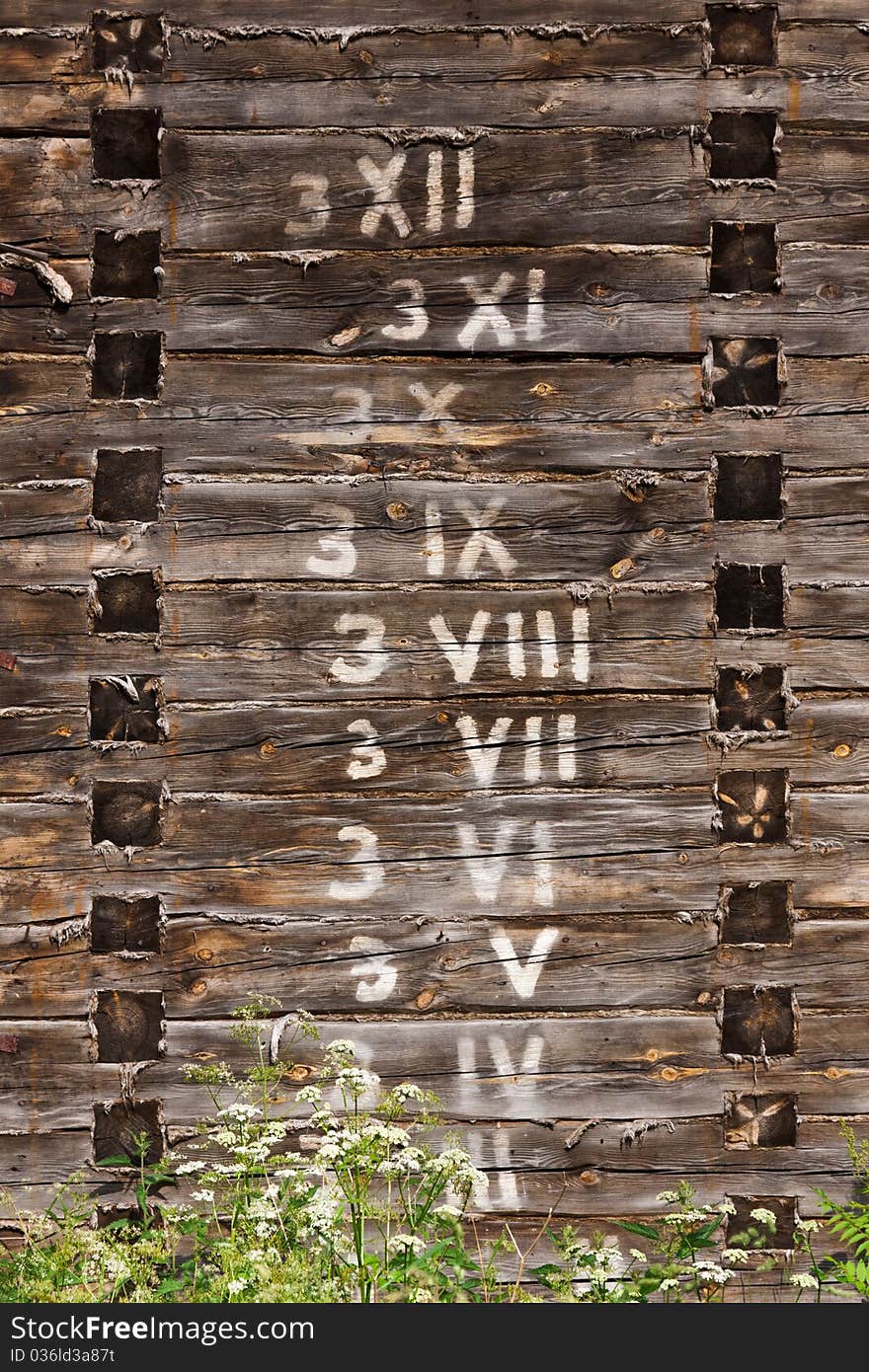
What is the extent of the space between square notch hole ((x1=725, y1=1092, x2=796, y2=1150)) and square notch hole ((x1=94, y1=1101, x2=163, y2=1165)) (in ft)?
6.85

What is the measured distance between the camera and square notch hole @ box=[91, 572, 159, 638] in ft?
12.8

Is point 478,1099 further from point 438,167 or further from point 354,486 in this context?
point 438,167

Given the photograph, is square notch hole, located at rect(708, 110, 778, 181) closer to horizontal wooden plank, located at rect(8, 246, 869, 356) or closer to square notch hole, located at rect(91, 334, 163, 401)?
horizontal wooden plank, located at rect(8, 246, 869, 356)

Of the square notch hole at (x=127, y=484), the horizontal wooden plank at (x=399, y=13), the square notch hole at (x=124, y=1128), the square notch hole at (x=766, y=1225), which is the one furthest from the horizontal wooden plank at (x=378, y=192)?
the square notch hole at (x=766, y=1225)

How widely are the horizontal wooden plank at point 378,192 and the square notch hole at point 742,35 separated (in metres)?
0.37

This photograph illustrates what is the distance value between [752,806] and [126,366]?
2868 millimetres

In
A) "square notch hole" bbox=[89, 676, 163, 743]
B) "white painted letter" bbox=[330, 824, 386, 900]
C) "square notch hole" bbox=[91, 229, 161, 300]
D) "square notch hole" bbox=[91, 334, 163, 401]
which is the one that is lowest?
"white painted letter" bbox=[330, 824, 386, 900]

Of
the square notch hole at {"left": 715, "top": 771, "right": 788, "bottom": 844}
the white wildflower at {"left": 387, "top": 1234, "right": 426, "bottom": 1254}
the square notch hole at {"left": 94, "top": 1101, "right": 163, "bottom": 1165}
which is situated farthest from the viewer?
the square notch hole at {"left": 715, "top": 771, "right": 788, "bottom": 844}

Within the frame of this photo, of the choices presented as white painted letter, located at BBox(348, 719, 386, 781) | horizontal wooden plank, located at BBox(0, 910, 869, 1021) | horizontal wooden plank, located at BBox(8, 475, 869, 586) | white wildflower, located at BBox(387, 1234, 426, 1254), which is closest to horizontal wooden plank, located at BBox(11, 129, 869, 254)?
horizontal wooden plank, located at BBox(8, 475, 869, 586)

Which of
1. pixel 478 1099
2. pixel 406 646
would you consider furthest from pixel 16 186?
pixel 478 1099

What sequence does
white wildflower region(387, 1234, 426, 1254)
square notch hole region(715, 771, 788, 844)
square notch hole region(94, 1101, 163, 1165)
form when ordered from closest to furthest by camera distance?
1. white wildflower region(387, 1234, 426, 1254)
2. square notch hole region(94, 1101, 163, 1165)
3. square notch hole region(715, 771, 788, 844)

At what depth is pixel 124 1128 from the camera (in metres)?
3.83

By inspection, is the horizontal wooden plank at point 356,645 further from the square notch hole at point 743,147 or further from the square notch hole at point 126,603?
the square notch hole at point 743,147

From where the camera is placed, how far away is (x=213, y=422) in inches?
155
